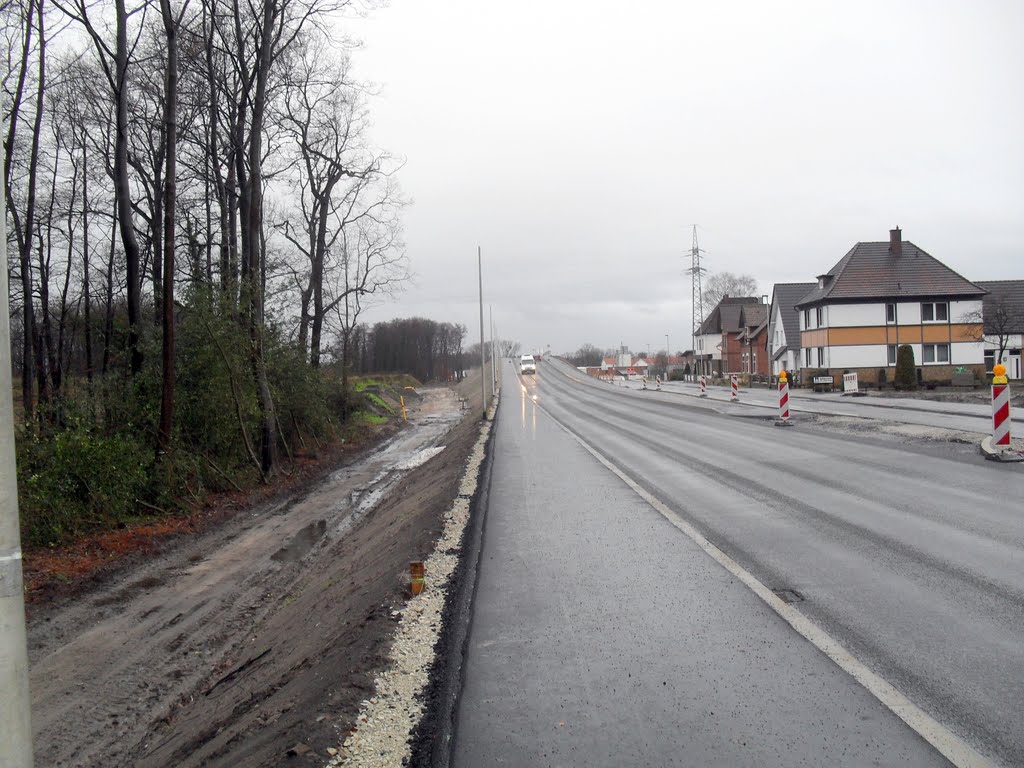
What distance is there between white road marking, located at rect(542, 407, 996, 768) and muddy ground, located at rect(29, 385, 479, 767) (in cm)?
291

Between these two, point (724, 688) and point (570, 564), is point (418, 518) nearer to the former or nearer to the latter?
point (570, 564)

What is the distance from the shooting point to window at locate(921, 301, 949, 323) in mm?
49531

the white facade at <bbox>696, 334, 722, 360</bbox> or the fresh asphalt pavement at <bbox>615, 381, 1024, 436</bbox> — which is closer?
the fresh asphalt pavement at <bbox>615, 381, 1024, 436</bbox>

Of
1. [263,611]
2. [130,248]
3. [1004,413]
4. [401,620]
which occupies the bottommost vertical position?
[263,611]

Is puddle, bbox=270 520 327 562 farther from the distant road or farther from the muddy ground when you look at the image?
the distant road

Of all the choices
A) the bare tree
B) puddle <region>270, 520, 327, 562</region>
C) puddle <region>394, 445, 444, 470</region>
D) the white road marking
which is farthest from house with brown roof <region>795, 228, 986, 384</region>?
the white road marking

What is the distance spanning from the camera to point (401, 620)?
6133 millimetres

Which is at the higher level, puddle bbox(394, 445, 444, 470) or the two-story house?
the two-story house

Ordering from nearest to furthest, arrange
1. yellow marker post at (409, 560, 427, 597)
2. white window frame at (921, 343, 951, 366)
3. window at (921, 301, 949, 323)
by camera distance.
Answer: yellow marker post at (409, 560, 427, 597) < white window frame at (921, 343, 951, 366) < window at (921, 301, 949, 323)

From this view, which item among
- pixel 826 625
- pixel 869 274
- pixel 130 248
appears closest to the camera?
pixel 826 625

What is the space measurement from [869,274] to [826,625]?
1984 inches

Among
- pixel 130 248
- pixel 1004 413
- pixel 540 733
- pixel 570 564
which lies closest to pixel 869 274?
pixel 1004 413

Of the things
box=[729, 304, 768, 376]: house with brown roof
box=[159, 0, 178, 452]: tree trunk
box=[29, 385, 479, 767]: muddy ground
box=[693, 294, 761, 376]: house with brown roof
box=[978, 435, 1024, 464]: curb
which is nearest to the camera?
box=[29, 385, 479, 767]: muddy ground

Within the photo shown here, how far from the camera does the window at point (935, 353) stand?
49406 mm
